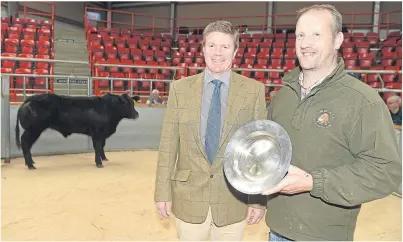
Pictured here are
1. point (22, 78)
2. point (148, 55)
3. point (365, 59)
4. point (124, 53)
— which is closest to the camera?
point (22, 78)

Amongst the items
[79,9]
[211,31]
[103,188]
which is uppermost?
[79,9]

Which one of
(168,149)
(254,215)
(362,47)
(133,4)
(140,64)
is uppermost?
(133,4)

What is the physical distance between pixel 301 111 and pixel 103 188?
130 inches

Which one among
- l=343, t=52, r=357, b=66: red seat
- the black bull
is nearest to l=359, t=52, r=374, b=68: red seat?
l=343, t=52, r=357, b=66: red seat

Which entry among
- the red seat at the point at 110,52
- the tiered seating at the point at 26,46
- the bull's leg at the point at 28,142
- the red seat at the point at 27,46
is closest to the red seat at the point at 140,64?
the red seat at the point at 110,52

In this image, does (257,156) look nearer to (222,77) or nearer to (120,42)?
(222,77)

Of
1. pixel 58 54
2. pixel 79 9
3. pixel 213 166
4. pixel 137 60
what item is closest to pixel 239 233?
pixel 213 166

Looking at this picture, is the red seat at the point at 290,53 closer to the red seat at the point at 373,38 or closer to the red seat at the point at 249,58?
the red seat at the point at 249,58

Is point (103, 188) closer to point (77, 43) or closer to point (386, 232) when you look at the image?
Answer: point (386, 232)

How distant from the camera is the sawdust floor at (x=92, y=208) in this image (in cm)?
286

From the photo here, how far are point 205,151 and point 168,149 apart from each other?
0.17 metres

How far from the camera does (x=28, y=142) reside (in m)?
5.09

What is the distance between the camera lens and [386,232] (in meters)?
3.02

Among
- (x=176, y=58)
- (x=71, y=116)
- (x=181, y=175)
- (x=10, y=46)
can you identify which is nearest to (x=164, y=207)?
(x=181, y=175)
